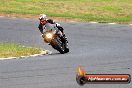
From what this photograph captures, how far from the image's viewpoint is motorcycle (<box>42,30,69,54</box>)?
21639 millimetres

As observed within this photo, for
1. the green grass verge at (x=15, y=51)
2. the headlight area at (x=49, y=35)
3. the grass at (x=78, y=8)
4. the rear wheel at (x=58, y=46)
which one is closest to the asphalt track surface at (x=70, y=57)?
the rear wheel at (x=58, y=46)

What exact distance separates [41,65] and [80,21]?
18496 mm

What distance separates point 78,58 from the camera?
65.2 feet

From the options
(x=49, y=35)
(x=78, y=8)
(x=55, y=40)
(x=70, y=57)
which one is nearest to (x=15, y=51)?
(x=49, y=35)

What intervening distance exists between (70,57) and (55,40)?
1.94m

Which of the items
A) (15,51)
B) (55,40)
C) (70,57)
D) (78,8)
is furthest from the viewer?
(78,8)

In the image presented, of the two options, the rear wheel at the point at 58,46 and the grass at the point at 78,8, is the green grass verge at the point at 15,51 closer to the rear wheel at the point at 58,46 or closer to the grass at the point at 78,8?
the rear wheel at the point at 58,46

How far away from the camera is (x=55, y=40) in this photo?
2208 centimetres

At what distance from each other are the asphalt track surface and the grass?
293 cm

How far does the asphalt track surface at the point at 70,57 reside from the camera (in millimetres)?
13789

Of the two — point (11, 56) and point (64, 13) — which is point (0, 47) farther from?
point (64, 13)

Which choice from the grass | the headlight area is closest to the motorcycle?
the headlight area

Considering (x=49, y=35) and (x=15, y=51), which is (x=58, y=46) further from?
(x=15, y=51)

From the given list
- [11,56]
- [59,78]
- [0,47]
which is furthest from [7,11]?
[59,78]
